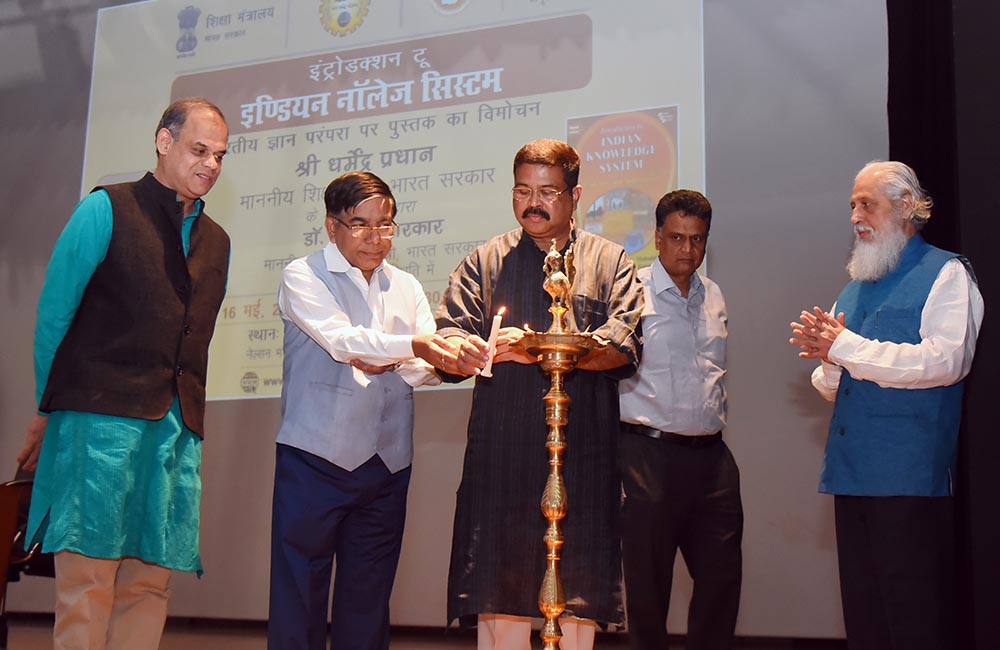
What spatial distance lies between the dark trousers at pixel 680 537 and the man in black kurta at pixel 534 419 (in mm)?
659

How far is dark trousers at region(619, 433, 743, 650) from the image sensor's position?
307 cm

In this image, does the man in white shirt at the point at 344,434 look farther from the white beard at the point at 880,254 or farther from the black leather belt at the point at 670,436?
the white beard at the point at 880,254

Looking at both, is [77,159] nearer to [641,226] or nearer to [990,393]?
[641,226]

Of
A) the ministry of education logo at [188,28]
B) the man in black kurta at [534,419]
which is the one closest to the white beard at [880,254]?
the man in black kurta at [534,419]

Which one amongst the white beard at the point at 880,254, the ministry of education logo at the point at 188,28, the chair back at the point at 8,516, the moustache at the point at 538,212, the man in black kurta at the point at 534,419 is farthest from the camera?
the ministry of education logo at the point at 188,28

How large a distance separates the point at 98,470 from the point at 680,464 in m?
1.81

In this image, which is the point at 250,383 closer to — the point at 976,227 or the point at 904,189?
the point at 904,189

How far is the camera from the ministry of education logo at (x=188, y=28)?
548 cm

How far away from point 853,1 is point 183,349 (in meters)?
3.49

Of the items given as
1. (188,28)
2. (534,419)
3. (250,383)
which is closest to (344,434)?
(534,419)

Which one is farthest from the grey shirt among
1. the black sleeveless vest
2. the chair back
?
the chair back

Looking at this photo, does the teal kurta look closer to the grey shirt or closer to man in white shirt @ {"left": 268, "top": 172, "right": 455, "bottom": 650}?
man in white shirt @ {"left": 268, "top": 172, "right": 455, "bottom": 650}

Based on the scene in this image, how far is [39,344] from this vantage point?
8.78 ft

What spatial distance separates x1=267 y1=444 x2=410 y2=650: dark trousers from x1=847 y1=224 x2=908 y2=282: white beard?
162 cm
